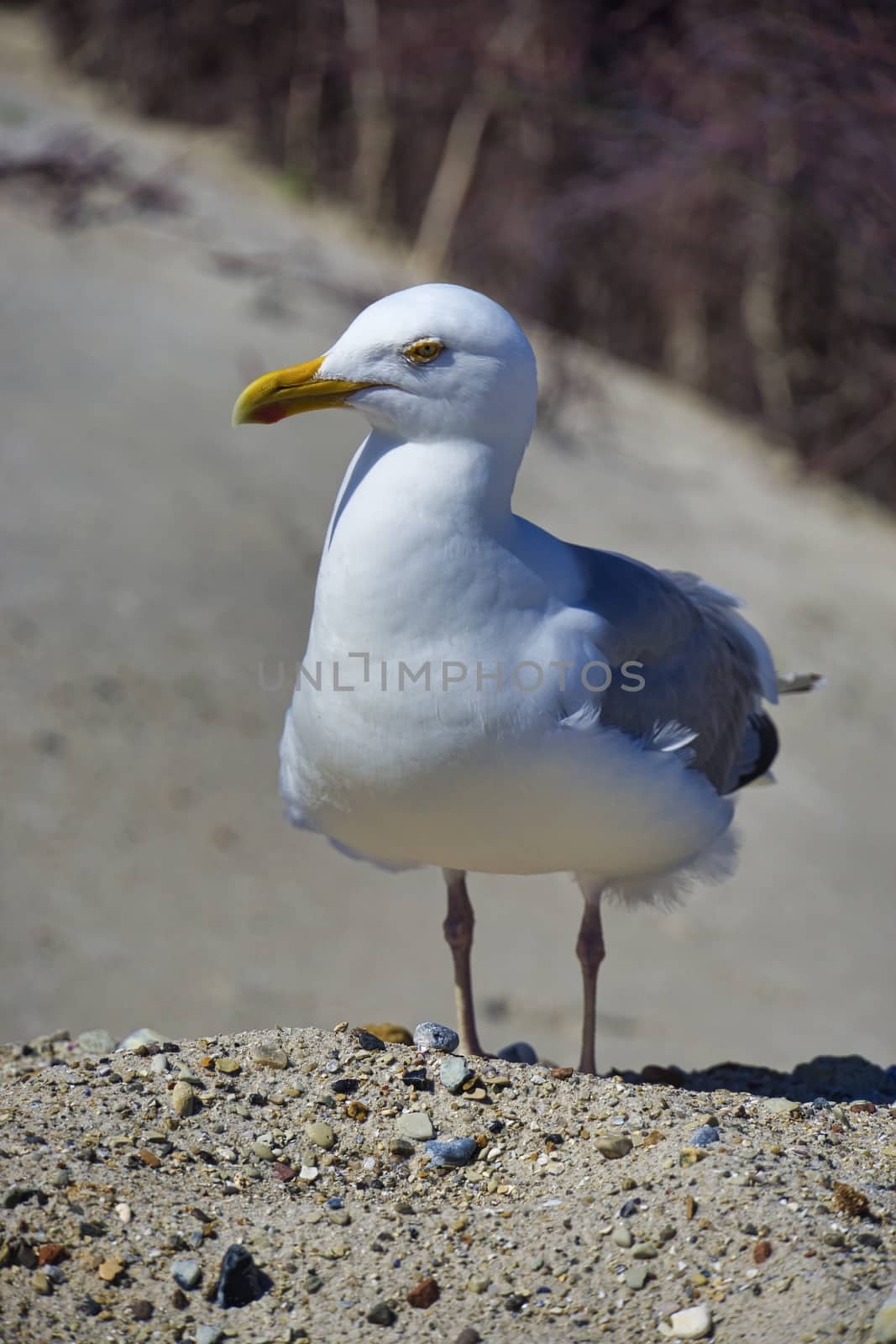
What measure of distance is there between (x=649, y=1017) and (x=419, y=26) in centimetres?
1033

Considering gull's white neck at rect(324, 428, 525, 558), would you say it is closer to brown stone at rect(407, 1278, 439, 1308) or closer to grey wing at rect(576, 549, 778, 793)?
grey wing at rect(576, 549, 778, 793)

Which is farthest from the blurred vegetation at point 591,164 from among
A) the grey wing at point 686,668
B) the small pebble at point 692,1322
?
the small pebble at point 692,1322

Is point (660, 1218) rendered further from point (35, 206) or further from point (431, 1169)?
point (35, 206)

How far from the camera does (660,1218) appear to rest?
2.99 metres

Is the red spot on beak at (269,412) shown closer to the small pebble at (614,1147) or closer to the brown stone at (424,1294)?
the small pebble at (614,1147)

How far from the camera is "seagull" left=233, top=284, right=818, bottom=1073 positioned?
11.4 feet

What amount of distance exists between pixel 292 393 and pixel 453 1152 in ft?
5.65

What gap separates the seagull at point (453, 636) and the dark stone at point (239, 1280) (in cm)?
111

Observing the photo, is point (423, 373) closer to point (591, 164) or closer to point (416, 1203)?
point (416, 1203)

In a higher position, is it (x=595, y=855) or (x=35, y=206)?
(x=595, y=855)

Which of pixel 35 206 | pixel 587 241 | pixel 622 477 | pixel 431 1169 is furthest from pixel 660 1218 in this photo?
pixel 587 241

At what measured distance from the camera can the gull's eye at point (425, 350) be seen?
3490mm

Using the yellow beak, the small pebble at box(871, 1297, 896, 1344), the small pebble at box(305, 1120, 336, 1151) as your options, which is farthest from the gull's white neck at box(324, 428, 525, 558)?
the small pebble at box(871, 1297, 896, 1344)

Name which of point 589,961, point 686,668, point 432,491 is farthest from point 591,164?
point 432,491
